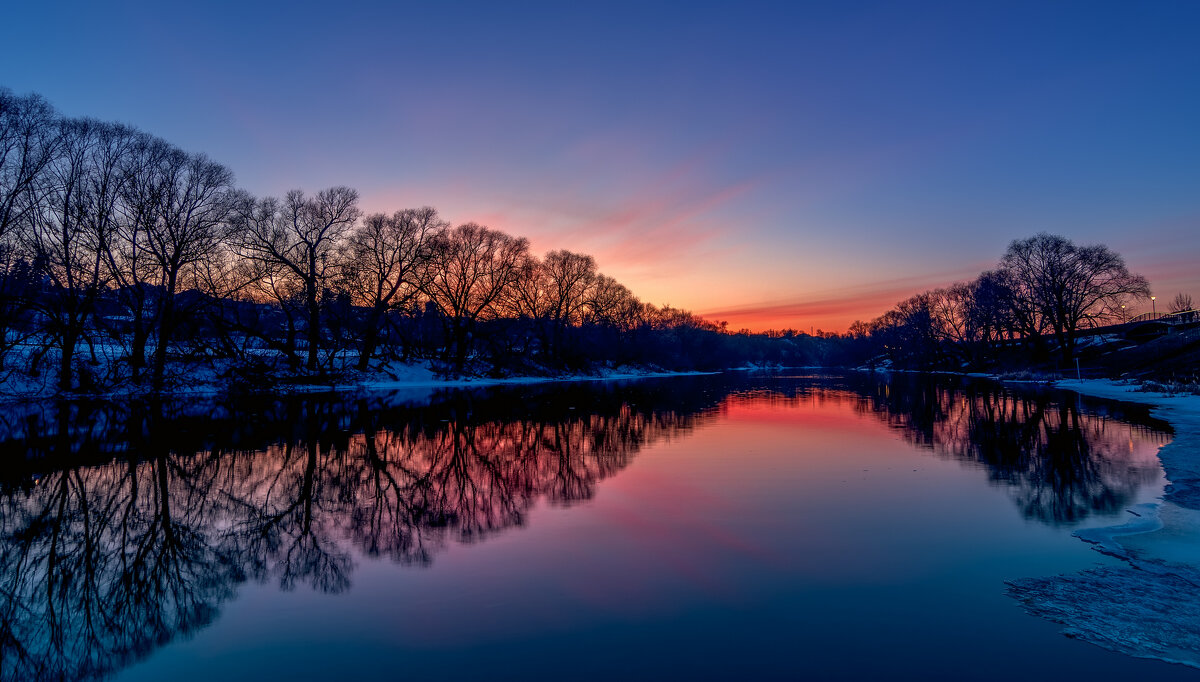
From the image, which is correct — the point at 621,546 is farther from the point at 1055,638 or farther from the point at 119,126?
the point at 119,126

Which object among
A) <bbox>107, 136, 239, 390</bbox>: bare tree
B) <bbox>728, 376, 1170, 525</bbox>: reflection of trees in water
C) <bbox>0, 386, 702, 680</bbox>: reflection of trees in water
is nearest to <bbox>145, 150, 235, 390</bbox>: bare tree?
<bbox>107, 136, 239, 390</bbox>: bare tree

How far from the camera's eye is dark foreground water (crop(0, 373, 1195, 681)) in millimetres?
4820

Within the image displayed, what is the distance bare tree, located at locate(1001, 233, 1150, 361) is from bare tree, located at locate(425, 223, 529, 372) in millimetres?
62450

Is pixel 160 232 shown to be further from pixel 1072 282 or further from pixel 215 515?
pixel 1072 282

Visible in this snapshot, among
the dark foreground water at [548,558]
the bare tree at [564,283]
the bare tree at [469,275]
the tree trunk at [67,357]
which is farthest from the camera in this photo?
the bare tree at [564,283]

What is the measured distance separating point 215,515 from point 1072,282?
86.3 metres

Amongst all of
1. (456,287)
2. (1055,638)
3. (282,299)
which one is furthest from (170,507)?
(456,287)

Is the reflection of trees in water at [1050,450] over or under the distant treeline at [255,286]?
under

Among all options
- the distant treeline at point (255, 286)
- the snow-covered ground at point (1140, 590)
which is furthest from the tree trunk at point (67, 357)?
the snow-covered ground at point (1140, 590)

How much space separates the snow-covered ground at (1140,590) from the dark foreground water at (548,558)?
0.79 ft

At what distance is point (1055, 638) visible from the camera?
4992mm

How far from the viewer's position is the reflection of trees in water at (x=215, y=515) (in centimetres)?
568

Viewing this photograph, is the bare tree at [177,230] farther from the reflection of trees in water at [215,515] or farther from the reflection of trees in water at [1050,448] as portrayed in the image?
the reflection of trees in water at [1050,448]

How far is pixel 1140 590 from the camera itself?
5.89m
